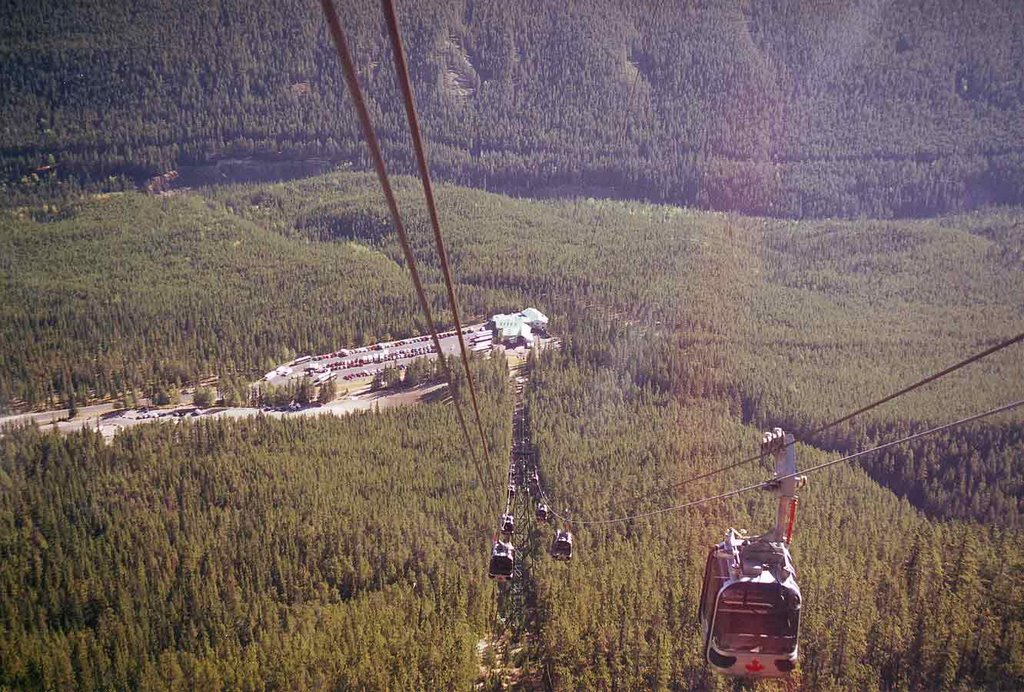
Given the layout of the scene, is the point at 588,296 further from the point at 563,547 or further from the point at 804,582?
the point at 563,547

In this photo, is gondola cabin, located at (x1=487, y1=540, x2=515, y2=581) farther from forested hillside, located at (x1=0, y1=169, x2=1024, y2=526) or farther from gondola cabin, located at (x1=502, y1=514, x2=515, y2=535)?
forested hillside, located at (x1=0, y1=169, x2=1024, y2=526)

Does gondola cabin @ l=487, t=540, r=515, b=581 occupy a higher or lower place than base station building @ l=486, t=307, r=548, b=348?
lower

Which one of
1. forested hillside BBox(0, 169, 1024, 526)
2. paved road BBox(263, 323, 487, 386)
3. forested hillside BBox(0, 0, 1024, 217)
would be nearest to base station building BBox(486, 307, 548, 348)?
paved road BBox(263, 323, 487, 386)

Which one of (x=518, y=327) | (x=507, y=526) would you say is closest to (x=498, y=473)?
(x=507, y=526)

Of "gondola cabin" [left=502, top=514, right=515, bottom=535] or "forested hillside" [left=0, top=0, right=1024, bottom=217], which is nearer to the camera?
"gondola cabin" [left=502, top=514, right=515, bottom=535]

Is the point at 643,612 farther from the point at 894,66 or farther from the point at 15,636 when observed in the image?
the point at 894,66

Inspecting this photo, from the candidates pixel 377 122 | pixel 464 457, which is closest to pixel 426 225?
pixel 377 122
